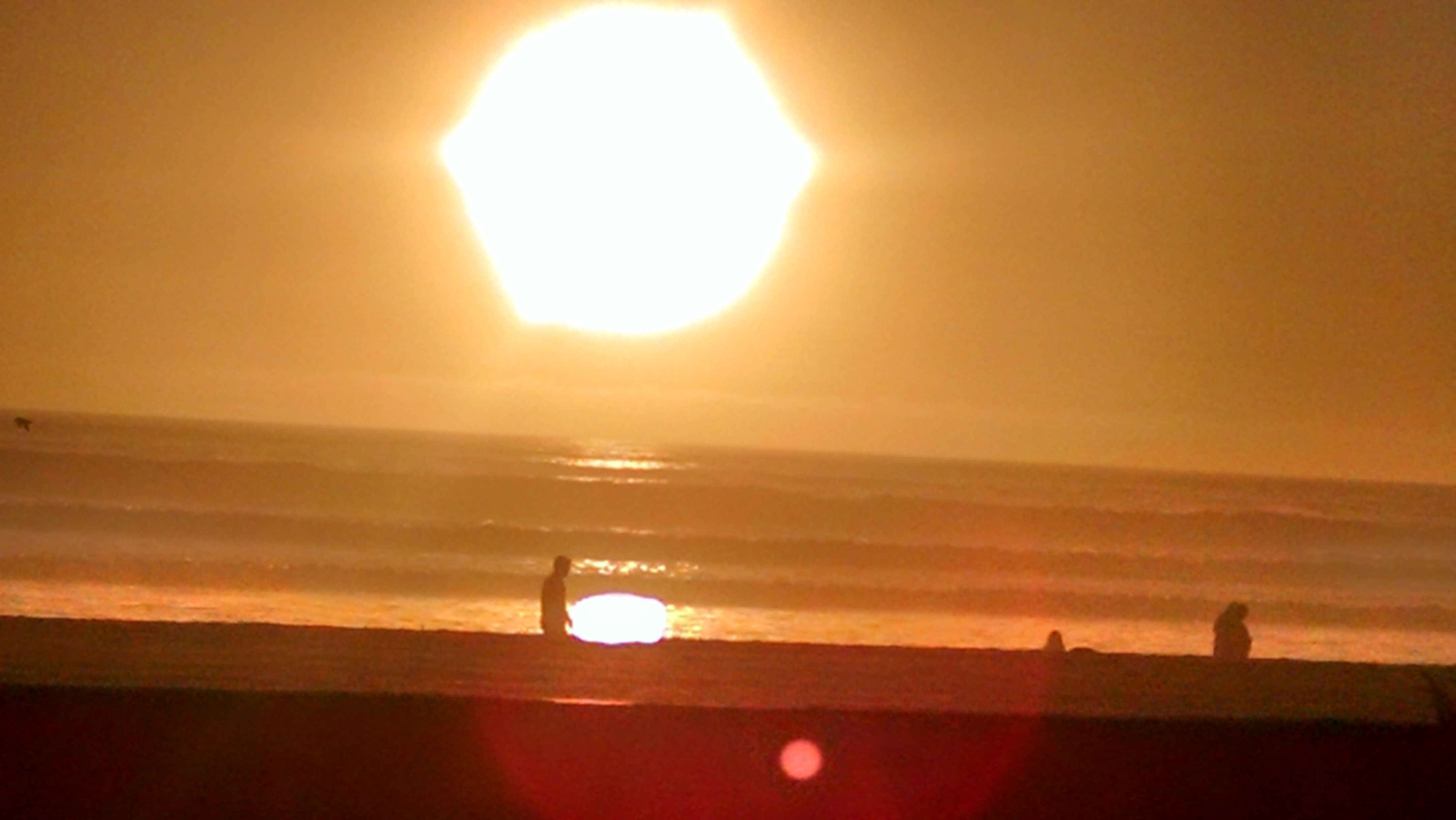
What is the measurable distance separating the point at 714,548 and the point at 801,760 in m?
20.3

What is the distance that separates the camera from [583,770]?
1.57 m

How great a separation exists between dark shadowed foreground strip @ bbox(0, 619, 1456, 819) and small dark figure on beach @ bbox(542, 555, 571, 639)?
5.41 feet

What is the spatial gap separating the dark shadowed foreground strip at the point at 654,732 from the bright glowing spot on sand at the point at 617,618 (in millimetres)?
1999

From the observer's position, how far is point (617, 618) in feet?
12.5

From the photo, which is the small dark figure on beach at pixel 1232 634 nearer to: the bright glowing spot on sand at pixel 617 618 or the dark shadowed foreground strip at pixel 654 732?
the bright glowing spot on sand at pixel 617 618

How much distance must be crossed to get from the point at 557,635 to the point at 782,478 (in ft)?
116

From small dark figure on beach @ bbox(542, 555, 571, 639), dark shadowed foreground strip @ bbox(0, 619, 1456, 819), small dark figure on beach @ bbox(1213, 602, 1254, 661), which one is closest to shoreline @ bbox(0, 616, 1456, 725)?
dark shadowed foreground strip @ bbox(0, 619, 1456, 819)

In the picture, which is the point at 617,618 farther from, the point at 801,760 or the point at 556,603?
the point at 801,760

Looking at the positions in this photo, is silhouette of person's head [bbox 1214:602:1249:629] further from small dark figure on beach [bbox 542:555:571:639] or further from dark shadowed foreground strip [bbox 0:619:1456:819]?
small dark figure on beach [bbox 542:555:571:639]

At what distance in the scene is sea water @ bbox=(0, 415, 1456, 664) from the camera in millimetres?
14516

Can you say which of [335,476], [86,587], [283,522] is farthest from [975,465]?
[86,587]

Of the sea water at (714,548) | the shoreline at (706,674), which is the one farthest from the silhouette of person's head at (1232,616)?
the shoreline at (706,674)

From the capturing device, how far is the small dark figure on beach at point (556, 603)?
3.50m

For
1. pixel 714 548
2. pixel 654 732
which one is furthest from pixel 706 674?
pixel 714 548
